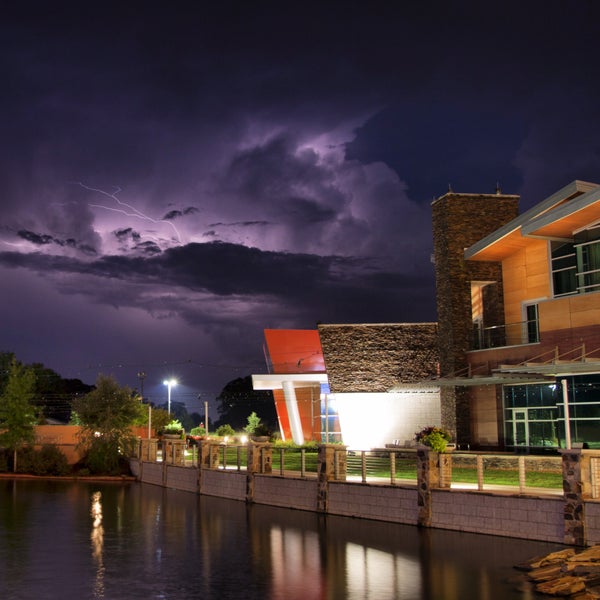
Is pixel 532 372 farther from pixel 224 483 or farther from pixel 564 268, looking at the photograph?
pixel 224 483

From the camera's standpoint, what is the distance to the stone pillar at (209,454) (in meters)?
30.3

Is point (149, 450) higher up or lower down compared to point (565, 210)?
lower down

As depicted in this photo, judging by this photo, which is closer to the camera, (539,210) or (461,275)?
(539,210)

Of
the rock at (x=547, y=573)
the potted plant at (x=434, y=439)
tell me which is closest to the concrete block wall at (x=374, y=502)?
the potted plant at (x=434, y=439)

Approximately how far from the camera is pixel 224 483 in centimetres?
2858

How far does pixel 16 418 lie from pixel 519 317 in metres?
29.8

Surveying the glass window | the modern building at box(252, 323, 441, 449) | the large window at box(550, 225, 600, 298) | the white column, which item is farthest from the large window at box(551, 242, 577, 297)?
the white column

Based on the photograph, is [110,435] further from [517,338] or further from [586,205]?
[586,205]

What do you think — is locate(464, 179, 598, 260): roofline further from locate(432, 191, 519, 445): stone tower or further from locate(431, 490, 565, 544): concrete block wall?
locate(431, 490, 565, 544): concrete block wall

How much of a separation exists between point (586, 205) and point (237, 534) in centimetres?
1699

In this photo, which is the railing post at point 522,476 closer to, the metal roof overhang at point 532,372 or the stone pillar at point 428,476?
the stone pillar at point 428,476

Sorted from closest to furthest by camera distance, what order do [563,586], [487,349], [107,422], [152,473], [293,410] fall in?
[563,586] < [487,349] < [152,473] < [107,422] < [293,410]

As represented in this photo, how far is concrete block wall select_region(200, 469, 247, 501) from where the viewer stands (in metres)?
27.2

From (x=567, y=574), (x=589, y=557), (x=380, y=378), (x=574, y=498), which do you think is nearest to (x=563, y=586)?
(x=567, y=574)
